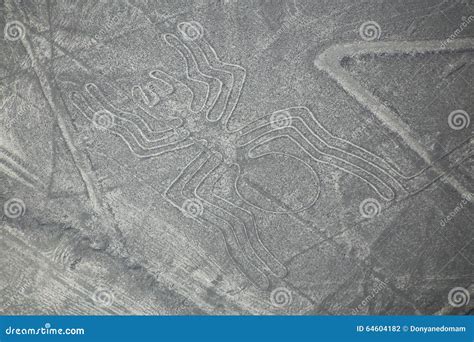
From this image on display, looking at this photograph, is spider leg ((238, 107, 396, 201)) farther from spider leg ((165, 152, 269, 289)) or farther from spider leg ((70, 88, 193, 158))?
spider leg ((70, 88, 193, 158))

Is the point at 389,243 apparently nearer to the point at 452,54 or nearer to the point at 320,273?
the point at 320,273

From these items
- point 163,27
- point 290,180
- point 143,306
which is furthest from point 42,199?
point 290,180

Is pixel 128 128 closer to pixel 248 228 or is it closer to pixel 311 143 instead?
pixel 248 228

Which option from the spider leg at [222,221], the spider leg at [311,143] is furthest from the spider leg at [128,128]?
the spider leg at [311,143]

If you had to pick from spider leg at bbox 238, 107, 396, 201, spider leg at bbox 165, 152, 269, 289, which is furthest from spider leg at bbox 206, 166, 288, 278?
spider leg at bbox 238, 107, 396, 201

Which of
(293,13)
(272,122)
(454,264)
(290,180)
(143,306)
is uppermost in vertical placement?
(293,13)

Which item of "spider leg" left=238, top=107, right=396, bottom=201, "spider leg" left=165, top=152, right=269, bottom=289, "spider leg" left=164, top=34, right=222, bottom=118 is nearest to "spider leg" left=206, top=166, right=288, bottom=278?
"spider leg" left=165, top=152, right=269, bottom=289

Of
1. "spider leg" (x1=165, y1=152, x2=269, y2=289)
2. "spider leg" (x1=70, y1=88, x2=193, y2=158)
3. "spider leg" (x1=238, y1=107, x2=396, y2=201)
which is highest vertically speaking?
"spider leg" (x1=238, y1=107, x2=396, y2=201)

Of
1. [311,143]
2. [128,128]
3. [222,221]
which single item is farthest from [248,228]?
[128,128]

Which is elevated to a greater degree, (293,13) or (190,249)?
(293,13)

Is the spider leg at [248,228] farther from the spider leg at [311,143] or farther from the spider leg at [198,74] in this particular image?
the spider leg at [198,74]

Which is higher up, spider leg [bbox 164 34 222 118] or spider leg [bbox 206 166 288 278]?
spider leg [bbox 164 34 222 118]
